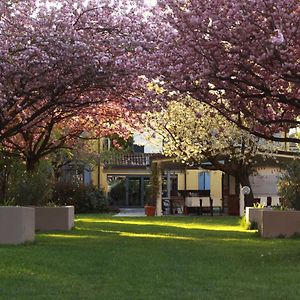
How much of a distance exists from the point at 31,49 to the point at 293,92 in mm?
5169

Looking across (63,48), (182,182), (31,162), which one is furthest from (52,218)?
(182,182)

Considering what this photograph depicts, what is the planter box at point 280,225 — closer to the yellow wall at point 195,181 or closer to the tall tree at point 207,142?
the tall tree at point 207,142

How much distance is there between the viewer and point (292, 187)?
58.1 feet

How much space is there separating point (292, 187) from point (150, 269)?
8762 mm

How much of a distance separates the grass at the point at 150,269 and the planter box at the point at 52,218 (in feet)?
11.5

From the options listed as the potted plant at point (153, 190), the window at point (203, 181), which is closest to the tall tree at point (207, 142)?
the potted plant at point (153, 190)

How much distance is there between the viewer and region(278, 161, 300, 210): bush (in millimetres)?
17609

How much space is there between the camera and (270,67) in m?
11.4

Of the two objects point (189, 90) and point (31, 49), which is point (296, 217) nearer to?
point (189, 90)

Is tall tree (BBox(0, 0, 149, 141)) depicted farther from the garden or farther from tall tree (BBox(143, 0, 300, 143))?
tall tree (BBox(143, 0, 300, 143))

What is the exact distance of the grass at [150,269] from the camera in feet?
25.5

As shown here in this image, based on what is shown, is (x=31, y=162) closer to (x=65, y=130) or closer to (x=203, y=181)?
(x=65, y=130)

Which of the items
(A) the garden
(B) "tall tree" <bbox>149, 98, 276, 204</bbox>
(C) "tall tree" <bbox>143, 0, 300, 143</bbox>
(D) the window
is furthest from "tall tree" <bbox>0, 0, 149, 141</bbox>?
(D) the window

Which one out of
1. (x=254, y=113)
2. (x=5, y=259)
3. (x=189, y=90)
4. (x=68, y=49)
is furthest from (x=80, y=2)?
(x=5, y=259)
